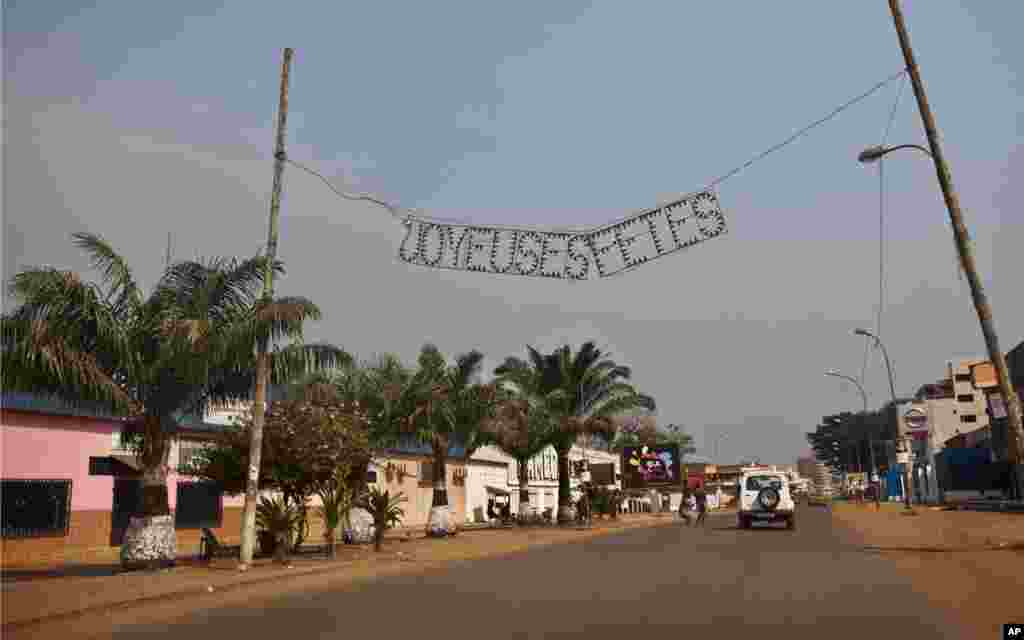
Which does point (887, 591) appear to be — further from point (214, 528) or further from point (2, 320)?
point (214, 528)

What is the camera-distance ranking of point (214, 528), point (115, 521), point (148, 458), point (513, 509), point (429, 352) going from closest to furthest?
point (148, 458) < point (115, 521) < point (214, 528) < point (429, 352) < point (513, 509)

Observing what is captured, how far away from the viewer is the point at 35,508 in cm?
2362

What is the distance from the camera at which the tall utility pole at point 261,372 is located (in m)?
17.8

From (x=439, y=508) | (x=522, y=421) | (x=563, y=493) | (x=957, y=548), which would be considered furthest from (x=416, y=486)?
(x=957, y=548)

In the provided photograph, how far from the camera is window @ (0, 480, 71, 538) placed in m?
22.9

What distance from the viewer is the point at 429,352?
34594 millimetres

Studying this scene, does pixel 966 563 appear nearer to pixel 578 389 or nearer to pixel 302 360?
pixel 302 360

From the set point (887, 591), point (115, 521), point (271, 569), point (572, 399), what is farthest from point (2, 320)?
point (572, 399)

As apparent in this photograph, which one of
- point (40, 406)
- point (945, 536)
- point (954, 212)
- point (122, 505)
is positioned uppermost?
point (954, 212)

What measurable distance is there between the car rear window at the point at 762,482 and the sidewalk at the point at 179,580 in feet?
40.0

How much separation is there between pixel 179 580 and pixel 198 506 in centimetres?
1607

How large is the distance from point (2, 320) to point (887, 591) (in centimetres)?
1576

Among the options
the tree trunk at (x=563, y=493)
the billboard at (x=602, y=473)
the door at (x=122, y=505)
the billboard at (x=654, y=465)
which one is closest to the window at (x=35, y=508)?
the door at (x=122, y=505)

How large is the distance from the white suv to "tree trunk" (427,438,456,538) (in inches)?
447
